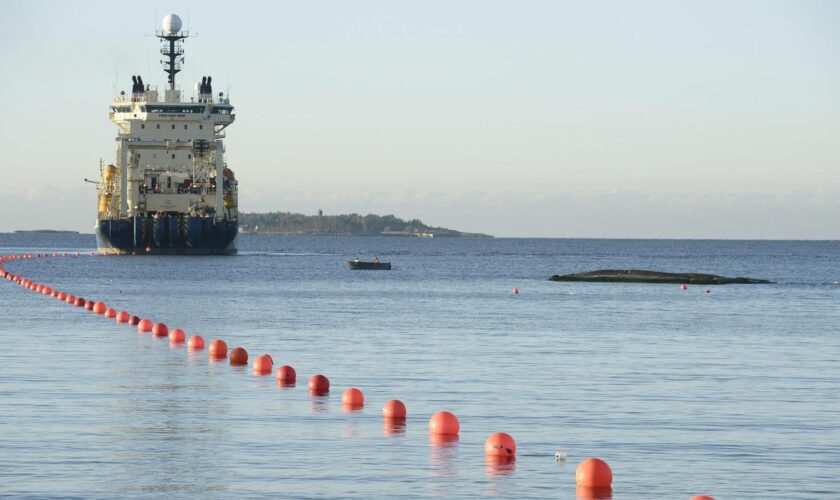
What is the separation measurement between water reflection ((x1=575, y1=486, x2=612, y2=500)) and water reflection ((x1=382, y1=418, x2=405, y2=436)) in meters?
5.66

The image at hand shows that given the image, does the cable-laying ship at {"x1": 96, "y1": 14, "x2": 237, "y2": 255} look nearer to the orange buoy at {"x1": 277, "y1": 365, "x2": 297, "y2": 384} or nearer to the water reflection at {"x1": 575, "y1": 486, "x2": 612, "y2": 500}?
the orange buoy at {"x1": 277, "y1": 365, "x2": 297, "y2": 384}

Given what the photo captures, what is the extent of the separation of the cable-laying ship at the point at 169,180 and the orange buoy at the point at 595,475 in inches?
4513

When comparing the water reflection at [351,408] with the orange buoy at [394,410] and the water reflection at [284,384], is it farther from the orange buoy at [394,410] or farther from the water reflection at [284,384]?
the water reflection at [284,384]

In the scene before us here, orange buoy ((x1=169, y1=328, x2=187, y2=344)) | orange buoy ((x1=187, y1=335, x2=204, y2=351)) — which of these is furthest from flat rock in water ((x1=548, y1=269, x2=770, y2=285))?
orange buoy ((x1=187, y1=335, x2=204, y2=351))

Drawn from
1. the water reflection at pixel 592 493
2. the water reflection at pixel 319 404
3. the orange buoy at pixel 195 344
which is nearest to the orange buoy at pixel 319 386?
the water reflection at pixel 319 404

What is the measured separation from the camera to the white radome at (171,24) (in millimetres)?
150750

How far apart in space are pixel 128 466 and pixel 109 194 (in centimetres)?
12004

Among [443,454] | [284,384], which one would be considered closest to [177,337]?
[284,384]

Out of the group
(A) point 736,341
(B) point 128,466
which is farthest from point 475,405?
(A) point 736,341

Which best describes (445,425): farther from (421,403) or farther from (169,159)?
(169,159)

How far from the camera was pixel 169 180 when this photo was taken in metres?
136

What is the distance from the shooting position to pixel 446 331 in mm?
51625

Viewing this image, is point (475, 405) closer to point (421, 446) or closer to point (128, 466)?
point (421, 446)

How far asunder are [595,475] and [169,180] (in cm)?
11861
